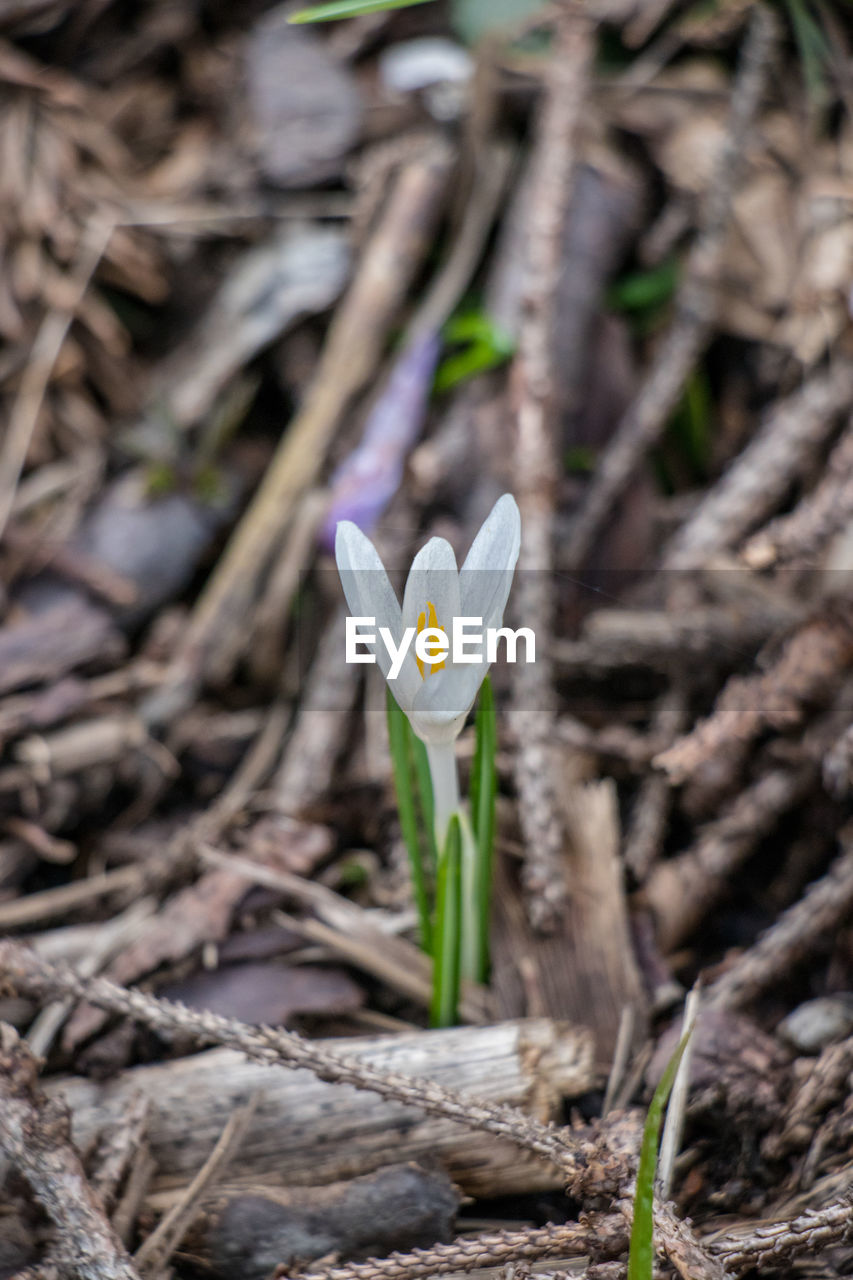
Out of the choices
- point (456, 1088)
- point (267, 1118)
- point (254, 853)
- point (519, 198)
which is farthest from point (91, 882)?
point (519, 198)

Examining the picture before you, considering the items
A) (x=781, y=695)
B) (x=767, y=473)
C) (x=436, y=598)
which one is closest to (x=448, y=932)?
(x=436, y=598)

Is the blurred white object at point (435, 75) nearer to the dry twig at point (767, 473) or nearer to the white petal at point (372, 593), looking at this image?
the dry twig at point (767, 473)

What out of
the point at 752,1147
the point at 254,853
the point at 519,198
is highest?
the point at 519,198

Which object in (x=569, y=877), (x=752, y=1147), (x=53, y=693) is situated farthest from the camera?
(x=53, y=693)

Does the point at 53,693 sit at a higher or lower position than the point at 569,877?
higher

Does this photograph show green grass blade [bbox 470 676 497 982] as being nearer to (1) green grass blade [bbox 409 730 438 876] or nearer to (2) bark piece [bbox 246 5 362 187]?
(1) green grass blade [bbox 409 730 438 876]

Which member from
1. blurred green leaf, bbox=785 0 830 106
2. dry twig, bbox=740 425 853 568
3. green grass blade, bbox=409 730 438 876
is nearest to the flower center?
green grass blade, bbox=409 730 438 876

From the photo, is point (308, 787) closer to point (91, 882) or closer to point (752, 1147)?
point (91, 882)

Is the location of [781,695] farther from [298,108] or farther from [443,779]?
[298,108]
